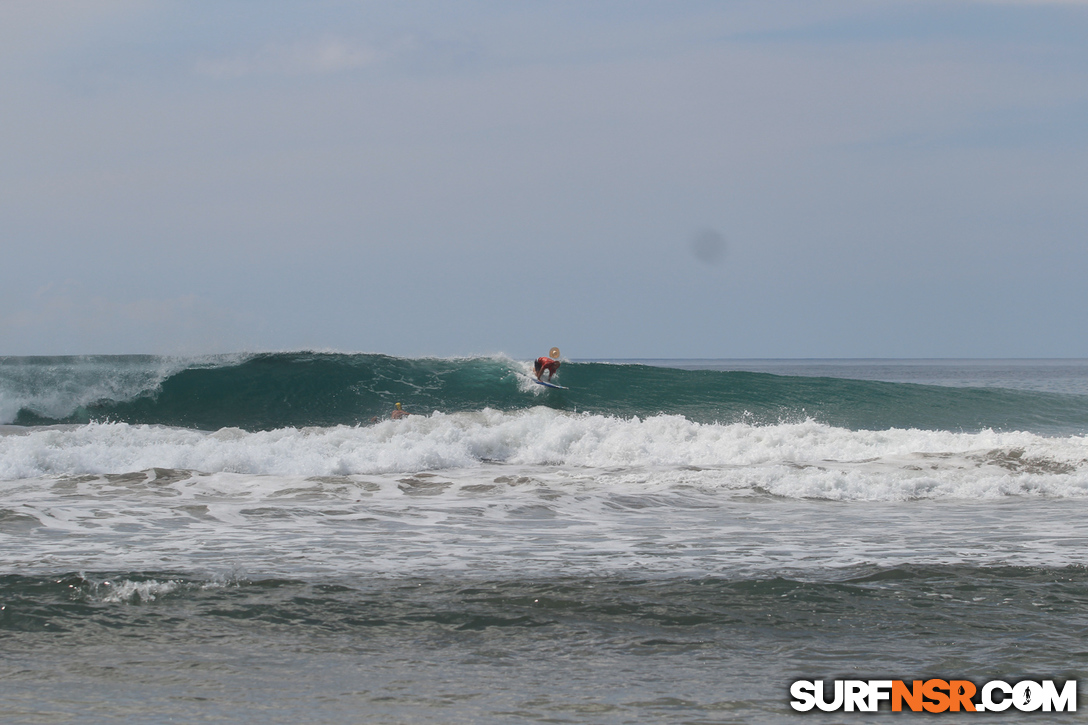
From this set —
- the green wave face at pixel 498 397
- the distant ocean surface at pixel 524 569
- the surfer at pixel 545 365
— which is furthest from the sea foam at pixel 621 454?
the surfer at pixel 545 365

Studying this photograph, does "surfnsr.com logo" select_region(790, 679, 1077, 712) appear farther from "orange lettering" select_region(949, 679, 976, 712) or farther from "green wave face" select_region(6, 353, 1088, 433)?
"green wave face" select_region(6, 353, 1088, 433)

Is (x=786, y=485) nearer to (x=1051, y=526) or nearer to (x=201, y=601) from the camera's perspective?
(x=1051, y=526)

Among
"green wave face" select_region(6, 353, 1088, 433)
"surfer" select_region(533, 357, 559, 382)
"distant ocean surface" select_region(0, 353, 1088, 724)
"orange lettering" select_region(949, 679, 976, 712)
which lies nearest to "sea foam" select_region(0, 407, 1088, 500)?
"distant ocean surface" select_region(0, 353, 1088, 724)

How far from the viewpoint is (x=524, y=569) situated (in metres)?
6.43

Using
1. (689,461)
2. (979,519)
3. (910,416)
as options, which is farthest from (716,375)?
(979,519)

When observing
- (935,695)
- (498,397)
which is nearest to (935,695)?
(935,695)

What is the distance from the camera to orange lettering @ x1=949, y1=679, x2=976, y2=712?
3.88 meters

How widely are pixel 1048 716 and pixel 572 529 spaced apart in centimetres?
513

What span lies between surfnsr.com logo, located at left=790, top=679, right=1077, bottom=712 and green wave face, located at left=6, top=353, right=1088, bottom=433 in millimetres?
15672

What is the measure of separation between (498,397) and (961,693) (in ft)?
59.0

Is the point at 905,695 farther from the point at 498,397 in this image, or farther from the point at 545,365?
the point at 545,365

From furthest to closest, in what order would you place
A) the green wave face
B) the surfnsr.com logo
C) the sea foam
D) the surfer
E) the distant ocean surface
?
the surfer < the green wave face < the sea foam < the distant ocean surface < the surfnsr.com logo

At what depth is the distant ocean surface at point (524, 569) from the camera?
4.12m

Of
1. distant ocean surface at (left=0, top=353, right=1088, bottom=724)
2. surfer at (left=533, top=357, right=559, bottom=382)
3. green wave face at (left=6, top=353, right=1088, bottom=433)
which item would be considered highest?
surfer at (left=533, top=357, right=559, bottom=382)
